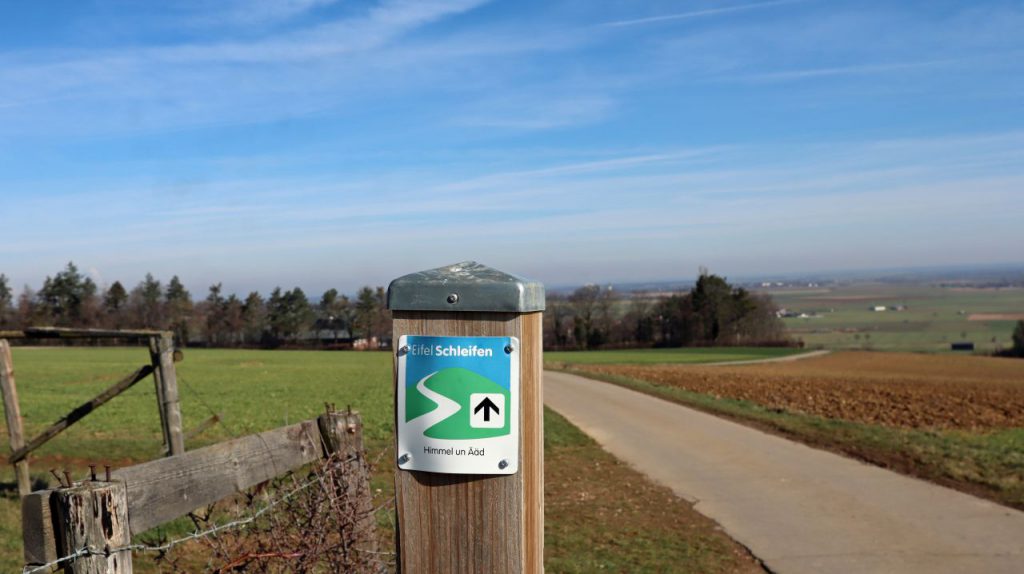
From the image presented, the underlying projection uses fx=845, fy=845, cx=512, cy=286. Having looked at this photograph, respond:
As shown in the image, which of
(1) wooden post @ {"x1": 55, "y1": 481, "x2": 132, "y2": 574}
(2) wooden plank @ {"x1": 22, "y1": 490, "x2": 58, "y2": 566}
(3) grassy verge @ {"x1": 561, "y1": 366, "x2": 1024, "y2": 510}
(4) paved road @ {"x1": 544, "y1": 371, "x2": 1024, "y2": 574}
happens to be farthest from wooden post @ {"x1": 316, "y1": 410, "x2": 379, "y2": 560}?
(3) grassy verge @ {"x1": 561, "y1": 366, "x2": 1024, "y2": 510}

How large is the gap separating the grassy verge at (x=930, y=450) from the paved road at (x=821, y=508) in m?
0.46

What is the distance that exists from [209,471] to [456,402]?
1781 millimetres

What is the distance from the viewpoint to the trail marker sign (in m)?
2.08

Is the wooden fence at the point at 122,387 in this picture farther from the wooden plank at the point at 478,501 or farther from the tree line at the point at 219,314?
the tree line at the point at 219,314

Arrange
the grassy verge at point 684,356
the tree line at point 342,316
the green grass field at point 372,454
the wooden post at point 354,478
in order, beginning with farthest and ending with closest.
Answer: the tree line at point 342,316
the grassy verge at point 684,356
the green grass field at point 372,454
the wooden post at point 354,478

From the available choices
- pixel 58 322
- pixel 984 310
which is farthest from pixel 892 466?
pixel 984 310

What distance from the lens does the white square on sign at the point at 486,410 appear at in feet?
6.83

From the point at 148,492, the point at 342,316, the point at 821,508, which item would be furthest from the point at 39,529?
the point at 342,316

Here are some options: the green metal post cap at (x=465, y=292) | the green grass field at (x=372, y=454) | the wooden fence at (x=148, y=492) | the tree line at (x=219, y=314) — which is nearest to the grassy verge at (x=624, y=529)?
the green grass field at (x=372, y=454)

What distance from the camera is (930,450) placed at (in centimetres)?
1195

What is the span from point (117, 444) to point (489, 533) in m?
14.9

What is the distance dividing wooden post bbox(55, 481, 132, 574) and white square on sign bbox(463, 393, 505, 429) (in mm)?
1201

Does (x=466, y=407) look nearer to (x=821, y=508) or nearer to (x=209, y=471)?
(x=209, y=471)

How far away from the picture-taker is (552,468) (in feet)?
38.4
